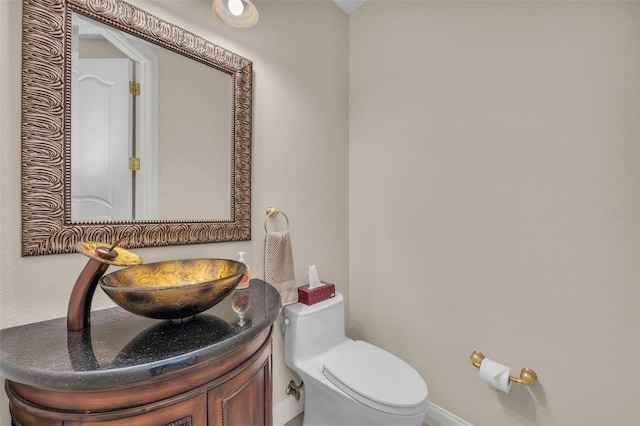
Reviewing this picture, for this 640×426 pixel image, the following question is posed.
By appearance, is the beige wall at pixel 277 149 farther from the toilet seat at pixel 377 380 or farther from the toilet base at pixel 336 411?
the toilet seat at pixel 377 380

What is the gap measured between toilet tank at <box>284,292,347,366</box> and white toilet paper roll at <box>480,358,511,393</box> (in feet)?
2.38

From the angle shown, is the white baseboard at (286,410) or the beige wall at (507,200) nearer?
the beige wall at (507,200)

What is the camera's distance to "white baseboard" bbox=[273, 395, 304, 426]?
1.53 metres

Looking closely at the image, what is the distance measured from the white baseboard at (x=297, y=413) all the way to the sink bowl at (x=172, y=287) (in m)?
0.98

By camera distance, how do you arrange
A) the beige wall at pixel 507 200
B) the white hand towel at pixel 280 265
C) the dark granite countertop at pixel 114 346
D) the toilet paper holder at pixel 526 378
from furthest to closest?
the white hand towel at pixel 280 265
the toilet paper holder at pixel 526 378
the beige wall at pixel 507 200
the dark granite countertop at pixel 114 346

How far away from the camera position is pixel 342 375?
1244 mm

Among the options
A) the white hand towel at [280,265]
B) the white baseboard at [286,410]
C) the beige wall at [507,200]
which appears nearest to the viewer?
the beige wall at [507,200]

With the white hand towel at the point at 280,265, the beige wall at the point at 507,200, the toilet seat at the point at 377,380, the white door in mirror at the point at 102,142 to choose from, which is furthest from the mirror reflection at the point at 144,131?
the beige wall at the point at 507,200

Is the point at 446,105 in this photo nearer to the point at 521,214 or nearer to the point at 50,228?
the point at 521,214

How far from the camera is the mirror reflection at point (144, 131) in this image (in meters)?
0.94

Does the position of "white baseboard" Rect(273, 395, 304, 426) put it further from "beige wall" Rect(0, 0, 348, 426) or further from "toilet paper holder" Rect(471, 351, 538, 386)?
"toilet paper holder" Rect(471, 351, 538, 386)

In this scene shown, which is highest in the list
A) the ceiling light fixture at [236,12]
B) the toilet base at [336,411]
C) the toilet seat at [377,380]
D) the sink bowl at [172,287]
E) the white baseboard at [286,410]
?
the ceiling light fixture at [236,12]

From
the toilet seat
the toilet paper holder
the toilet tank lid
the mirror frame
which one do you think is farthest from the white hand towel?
the toilet paper holder

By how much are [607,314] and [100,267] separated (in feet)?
5.91
